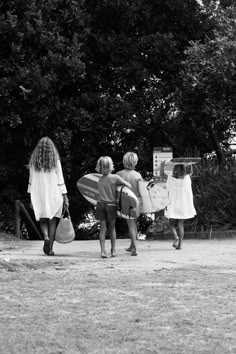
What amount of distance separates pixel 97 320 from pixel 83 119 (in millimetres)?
12364

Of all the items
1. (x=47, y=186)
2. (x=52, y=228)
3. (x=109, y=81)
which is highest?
(x=109, y=81)

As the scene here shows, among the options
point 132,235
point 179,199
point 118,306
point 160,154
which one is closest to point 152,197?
point 179,199

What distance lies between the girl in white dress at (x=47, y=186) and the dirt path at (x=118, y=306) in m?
0.96

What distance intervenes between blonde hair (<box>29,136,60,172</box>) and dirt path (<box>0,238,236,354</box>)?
4.94 feet

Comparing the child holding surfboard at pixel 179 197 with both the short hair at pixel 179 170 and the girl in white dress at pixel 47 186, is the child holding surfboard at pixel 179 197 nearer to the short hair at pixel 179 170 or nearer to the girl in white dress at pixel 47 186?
the short hair at pixel 179 170

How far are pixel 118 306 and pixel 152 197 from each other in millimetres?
5955

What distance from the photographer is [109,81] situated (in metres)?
18.7

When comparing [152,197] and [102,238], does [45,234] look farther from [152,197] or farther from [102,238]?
[152,197]

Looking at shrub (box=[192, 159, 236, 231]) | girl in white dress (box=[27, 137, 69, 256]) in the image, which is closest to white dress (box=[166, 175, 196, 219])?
girl in white dress (box=[27, 137, 69, 256])

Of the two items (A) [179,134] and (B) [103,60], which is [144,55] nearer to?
(B) [103,60]

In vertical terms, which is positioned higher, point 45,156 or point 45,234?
point 45,156

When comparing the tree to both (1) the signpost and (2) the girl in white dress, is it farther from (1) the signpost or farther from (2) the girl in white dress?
(2) the girl in white dress

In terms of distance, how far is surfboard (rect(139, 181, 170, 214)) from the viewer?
37.7 ft

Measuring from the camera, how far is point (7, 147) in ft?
59.9
